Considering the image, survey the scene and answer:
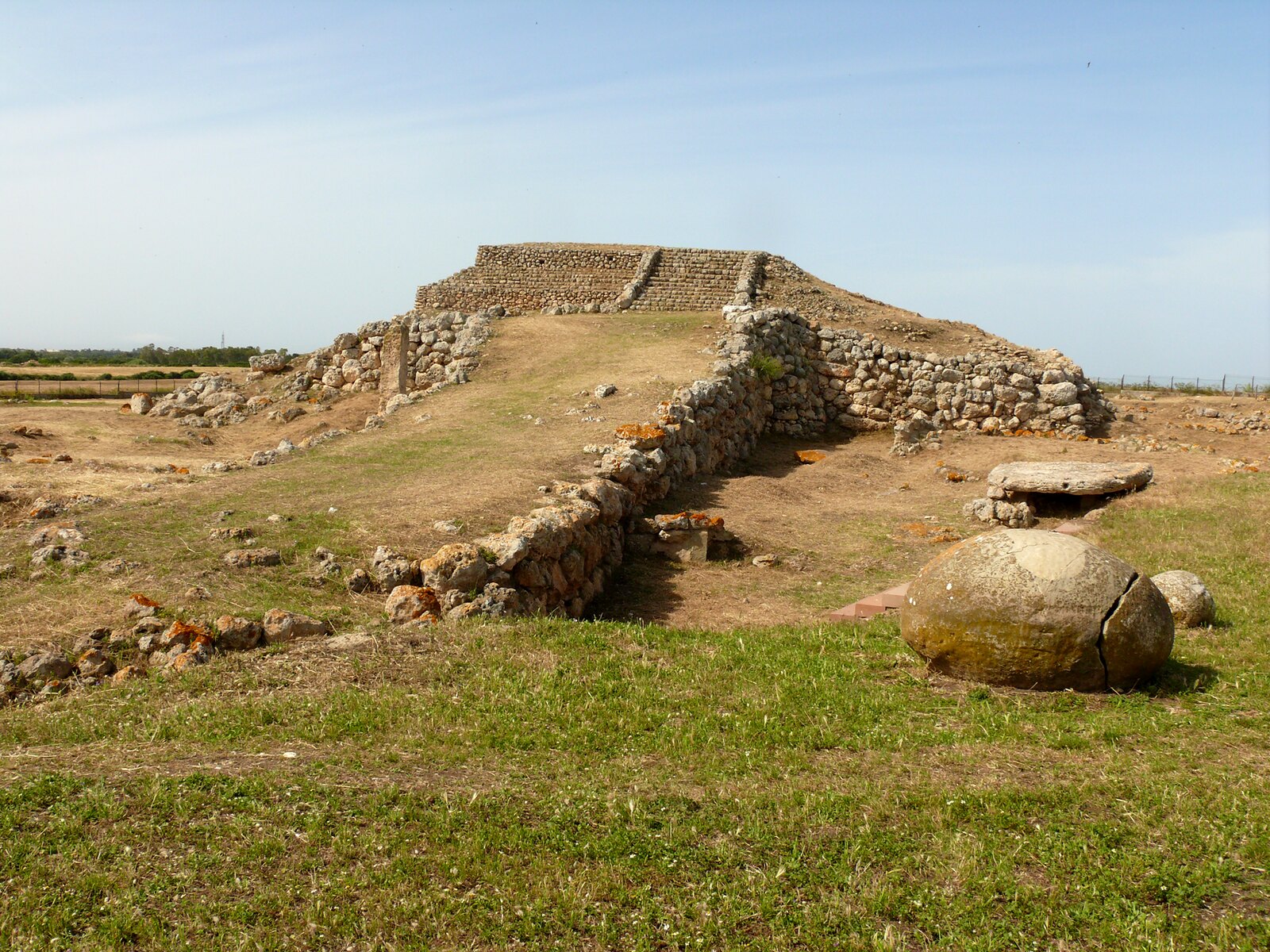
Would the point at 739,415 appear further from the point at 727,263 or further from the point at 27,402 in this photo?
the point at 27,402

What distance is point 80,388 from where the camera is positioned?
31188mm

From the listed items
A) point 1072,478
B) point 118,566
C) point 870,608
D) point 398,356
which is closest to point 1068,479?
point 1072,478

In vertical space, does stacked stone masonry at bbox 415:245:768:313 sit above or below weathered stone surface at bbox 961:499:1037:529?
above

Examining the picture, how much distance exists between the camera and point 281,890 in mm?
4754

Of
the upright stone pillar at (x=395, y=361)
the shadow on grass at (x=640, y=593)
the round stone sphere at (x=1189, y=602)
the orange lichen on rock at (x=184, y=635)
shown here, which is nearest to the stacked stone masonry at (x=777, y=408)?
the shadow on grass at (x=640, y=593)

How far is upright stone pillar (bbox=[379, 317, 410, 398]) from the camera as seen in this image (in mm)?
23609

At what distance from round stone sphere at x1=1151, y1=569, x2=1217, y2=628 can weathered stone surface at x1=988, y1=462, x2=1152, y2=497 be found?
20.7 feet

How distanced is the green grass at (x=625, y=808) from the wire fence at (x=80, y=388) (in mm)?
22376

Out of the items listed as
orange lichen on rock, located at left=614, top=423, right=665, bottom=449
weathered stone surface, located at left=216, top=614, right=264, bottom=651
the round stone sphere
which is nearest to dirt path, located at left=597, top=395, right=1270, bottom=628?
orange lichen on rock, located at left=614, top=423, right=665, bottom=449

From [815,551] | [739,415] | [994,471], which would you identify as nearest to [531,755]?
[815,551]

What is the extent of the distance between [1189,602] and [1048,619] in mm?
3161

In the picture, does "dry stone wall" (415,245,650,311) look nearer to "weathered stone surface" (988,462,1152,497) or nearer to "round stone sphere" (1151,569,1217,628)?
"weathered stone surface" (988,462,1152,497)

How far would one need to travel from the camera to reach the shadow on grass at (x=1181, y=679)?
7.72 meters

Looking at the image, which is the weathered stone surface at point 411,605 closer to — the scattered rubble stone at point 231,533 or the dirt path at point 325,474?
the dirt path at point 325,474
